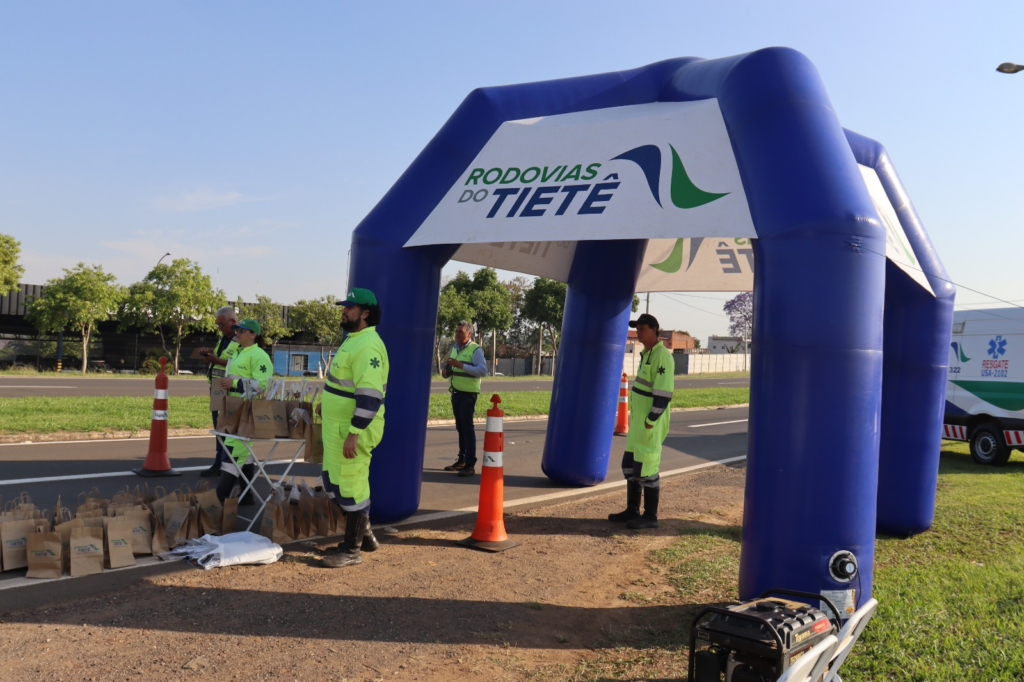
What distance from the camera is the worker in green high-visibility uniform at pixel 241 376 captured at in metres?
6.60

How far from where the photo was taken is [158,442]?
8633mm

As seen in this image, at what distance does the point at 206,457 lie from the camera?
33.1ft

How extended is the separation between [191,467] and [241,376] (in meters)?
2.90

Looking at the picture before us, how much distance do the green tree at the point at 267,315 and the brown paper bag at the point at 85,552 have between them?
4229cm

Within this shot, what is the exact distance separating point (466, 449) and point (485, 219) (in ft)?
15.0

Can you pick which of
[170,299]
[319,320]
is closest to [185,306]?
[170,299]

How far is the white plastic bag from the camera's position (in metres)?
5.28

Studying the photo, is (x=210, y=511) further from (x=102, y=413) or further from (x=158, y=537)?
(x=102, y=413)

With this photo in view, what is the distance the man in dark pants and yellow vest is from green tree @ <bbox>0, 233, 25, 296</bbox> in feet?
108

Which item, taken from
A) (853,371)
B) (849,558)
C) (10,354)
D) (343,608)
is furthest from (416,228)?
(10,354)

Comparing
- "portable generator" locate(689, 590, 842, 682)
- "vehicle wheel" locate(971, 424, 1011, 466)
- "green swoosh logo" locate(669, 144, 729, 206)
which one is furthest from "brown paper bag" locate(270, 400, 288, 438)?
"vehicle wheel" locate(971, 424, 1011, 466)

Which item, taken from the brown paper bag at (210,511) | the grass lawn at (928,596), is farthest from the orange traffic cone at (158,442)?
the grass lawn at (928,596)

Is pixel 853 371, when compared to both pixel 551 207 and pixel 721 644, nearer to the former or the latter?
pixel 721 644

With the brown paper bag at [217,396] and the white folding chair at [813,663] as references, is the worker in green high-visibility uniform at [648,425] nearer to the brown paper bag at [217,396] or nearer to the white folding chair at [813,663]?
the brown paper bag at [217,396]
